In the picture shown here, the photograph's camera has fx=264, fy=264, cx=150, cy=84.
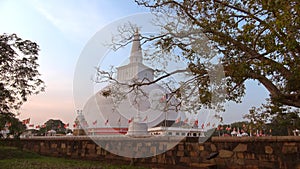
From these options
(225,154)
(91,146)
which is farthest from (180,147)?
(91,146)

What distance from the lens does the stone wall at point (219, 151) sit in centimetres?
502

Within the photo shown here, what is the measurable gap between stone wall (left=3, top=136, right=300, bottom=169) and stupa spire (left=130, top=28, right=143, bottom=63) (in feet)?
7.71

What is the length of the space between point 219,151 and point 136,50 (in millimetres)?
3017

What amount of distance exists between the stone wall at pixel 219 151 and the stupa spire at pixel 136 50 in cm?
235

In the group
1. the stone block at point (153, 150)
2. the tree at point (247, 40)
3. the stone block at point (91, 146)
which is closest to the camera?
the tree at point (247, 40)

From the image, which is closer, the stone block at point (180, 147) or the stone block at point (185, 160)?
the stone block at point (185, 160)

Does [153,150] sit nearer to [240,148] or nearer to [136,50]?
[240,148]

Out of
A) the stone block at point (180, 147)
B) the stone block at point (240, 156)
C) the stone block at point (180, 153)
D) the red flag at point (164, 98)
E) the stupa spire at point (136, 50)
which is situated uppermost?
the stupa spire at point (136, 50)

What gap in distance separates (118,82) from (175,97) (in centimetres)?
147

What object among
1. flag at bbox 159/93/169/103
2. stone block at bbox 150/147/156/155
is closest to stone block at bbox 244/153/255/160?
flag at bbox 159/93/169/103

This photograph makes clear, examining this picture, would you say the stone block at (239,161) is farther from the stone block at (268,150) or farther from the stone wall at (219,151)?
the stone block at (268,150)

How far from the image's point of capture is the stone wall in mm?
5020

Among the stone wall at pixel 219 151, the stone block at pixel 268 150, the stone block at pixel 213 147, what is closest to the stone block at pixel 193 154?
the stone wall at pixel 219 151

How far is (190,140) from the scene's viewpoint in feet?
21.8
